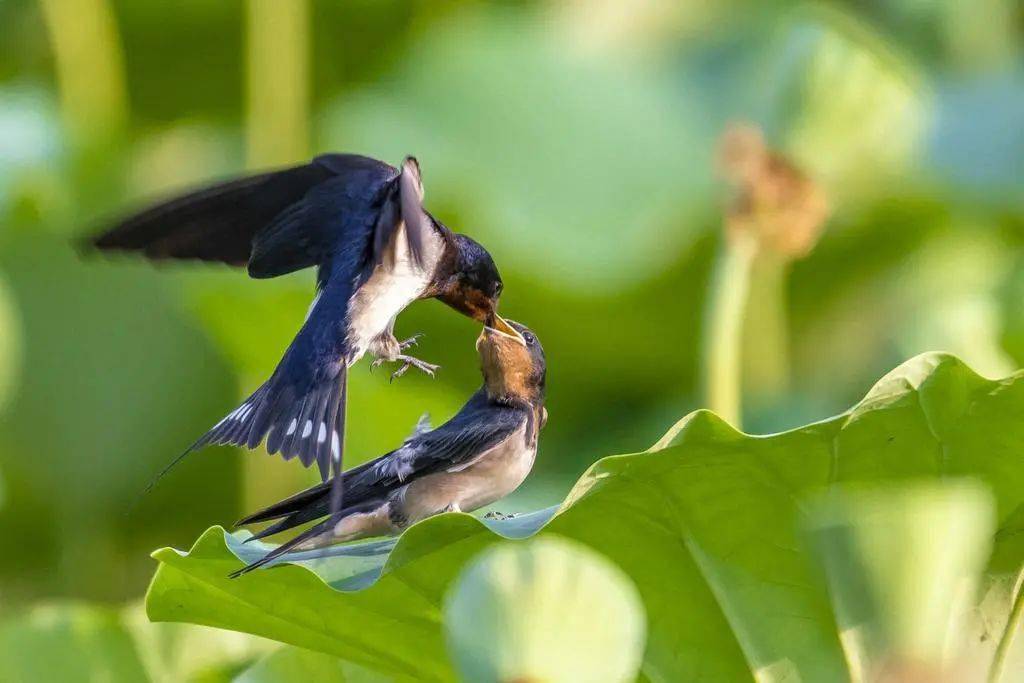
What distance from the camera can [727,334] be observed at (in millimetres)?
1886

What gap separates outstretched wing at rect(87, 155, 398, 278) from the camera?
4.27 feet

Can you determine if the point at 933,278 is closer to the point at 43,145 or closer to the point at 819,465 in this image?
the point at 43,145

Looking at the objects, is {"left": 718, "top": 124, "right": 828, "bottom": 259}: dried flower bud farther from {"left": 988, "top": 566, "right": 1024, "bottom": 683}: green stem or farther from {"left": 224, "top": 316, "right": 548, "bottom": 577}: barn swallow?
{"left": 988, "top": 566, "right": 1024, "bottom": 683}: green stem

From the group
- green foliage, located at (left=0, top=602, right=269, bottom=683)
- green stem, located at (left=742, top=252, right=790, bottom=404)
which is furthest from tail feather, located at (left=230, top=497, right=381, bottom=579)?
green stem, located at (left=742, top=252, right=790, bottom=404)

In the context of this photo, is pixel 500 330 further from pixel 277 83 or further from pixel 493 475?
pixel 277 83

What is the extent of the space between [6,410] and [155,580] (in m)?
1.43

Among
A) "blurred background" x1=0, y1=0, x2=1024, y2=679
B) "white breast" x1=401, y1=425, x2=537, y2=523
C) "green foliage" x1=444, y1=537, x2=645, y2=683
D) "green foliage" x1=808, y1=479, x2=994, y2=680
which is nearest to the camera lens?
"green foliage" x1=444, y1=537, x2=645, y2=683

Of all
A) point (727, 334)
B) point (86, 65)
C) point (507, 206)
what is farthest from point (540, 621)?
point (86, 65)

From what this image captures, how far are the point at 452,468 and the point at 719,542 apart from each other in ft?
0.94

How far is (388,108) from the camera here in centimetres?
345

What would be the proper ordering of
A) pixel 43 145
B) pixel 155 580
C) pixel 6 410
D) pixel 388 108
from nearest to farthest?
1. pixel 155 580
2. pixel 6 410
3. pixel 43 145
4. pixel 388 108

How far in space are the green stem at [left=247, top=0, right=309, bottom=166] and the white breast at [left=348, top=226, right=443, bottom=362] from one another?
175 cm

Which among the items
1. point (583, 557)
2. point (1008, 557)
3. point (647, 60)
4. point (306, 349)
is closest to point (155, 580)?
point (306, 349)

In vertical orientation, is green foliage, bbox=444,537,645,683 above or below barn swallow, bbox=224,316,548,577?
above
